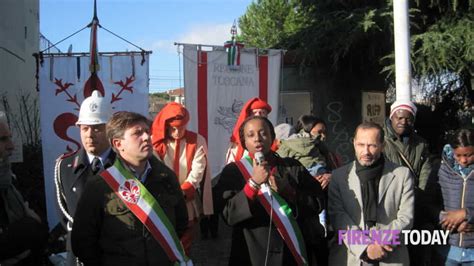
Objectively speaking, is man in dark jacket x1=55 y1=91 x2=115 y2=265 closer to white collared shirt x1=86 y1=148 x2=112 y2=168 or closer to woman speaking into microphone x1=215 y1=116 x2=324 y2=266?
white collared shirt x1=86 y1=148 x2=112 y2=168

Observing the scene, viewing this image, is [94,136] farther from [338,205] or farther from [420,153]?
[420,153]

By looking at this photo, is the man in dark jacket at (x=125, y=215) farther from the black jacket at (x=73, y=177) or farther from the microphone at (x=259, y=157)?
the microphone at (x=259, y=157)

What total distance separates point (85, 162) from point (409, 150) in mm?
2580

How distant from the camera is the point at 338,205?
3.69m

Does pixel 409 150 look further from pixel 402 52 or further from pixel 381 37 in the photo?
pixel 381 37

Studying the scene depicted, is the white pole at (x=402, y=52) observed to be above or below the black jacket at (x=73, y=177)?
above

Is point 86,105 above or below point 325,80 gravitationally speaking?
below

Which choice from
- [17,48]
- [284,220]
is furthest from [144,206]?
[17,48]

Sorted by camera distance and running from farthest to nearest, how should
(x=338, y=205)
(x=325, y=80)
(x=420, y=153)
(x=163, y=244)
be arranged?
(x=325, y=80), (x=420, y=153), (x=338, y=205), (x=163, y=244)

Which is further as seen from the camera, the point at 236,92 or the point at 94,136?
the point at 236,92

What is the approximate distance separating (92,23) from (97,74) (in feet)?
2.33

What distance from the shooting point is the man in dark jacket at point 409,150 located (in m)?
4.13

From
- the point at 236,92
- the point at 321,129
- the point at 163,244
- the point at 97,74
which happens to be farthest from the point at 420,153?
the point at 97,74

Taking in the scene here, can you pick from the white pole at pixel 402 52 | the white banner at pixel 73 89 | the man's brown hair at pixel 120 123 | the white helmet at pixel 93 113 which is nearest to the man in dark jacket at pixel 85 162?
the white helmet at pixel 93 113
